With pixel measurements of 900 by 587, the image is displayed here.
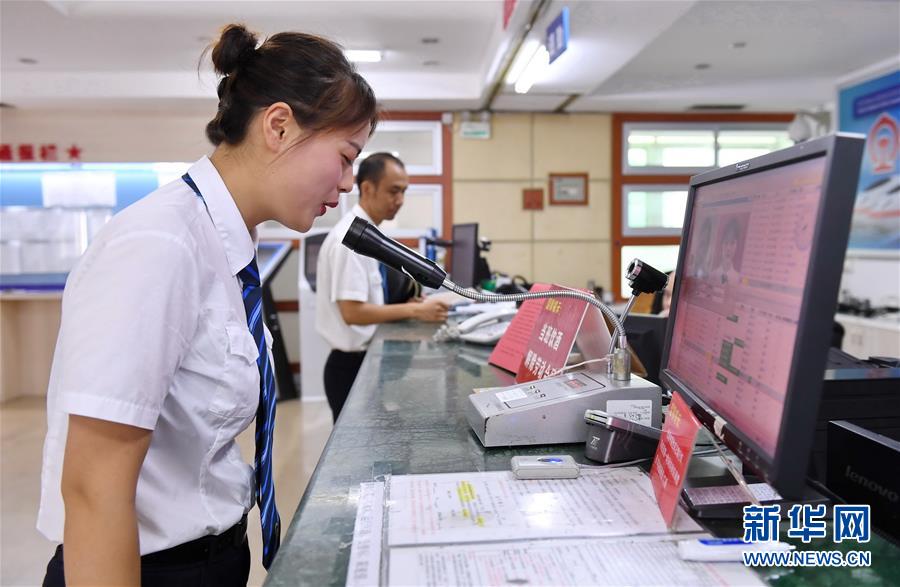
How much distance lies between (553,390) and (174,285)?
2.05ft

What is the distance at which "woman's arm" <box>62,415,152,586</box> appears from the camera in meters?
0.70

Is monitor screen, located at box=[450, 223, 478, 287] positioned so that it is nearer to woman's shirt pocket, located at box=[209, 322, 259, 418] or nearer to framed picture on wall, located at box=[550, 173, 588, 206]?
woman's shirt pocket, located at box=[209, 322, 259, 418]

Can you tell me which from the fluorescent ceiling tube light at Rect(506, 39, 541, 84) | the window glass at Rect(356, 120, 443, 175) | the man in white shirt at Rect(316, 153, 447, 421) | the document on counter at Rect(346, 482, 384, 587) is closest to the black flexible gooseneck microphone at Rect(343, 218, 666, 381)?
the document on counter at Rect(346, 482, 384, 587)

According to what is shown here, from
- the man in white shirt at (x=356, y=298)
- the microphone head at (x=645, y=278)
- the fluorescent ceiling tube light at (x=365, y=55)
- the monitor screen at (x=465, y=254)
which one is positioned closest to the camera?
the microphone head at (x=645, y=278)

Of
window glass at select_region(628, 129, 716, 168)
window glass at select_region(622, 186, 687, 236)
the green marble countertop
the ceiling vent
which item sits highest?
the ceiling vent

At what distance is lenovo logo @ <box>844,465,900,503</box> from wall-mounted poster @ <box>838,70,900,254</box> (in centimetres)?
398

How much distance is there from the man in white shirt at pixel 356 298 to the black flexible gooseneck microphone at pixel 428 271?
135 centimetres

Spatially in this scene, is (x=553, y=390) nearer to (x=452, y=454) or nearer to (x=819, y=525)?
(x=452, y=454)

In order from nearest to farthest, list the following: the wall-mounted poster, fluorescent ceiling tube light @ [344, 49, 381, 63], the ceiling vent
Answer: the wall-mounted poster → fluorescent ceiling tube light @ [344, 49, 381, 63] → the ceiling vent

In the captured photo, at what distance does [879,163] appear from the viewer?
4438 mm

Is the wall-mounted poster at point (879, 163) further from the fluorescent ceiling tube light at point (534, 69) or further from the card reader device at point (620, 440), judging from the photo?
the card reader device at point (620, 440)

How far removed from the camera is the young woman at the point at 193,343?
0.70 meters

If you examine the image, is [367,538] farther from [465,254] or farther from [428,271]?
[465,254]

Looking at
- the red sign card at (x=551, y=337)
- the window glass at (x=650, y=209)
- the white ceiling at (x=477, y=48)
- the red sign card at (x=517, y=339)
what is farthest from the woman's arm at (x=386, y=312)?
the window glass at (x=650, y=209)
